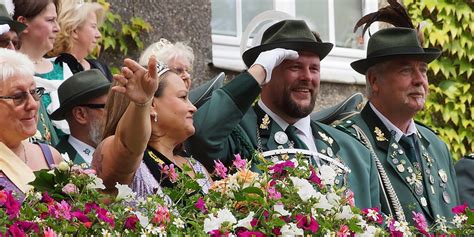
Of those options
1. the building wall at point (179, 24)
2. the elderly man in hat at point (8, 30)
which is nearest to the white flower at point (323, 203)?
the elderly man in hat at point (8, 30)

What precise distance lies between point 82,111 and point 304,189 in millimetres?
1977

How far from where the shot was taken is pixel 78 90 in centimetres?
584

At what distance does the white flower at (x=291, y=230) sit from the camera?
3.93 metres

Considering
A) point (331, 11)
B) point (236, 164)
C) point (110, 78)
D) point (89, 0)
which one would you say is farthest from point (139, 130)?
Result: point (331, 11)

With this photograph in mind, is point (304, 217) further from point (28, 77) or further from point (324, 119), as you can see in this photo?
point (324, 119)

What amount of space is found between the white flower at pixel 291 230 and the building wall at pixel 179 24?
176 inches

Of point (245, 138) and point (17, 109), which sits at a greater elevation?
point (17, 109)

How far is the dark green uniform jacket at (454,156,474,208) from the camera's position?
257 inches

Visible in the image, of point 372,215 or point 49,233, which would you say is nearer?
point 49,233

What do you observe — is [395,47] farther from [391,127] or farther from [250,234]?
[250,234]

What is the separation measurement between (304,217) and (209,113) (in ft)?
4.78

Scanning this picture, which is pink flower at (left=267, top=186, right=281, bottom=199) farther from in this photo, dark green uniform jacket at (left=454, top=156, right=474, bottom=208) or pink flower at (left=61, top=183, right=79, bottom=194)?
dark green uniform jacket at (left=454, top=156, right=474, bottom=208)

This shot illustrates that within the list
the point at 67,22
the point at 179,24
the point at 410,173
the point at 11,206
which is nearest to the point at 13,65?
the point at 11,206

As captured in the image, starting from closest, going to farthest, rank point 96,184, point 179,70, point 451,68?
point 96,184 → point 179,70 → point 451,68
